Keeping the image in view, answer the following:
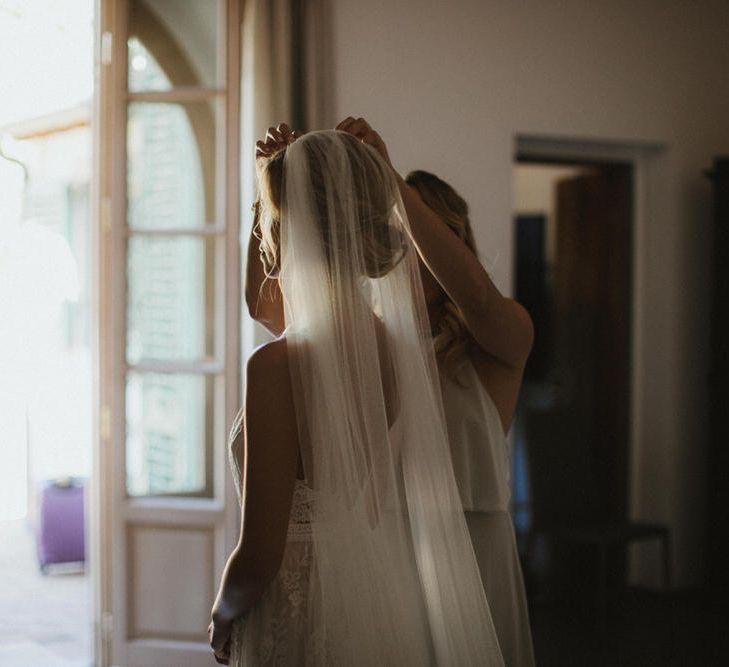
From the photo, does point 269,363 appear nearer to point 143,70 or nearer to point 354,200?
point 354,200

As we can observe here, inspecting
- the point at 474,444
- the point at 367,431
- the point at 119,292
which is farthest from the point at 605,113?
the point at 367,431

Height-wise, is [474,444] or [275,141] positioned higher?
[275,141]

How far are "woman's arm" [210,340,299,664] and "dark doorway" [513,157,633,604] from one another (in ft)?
10.1

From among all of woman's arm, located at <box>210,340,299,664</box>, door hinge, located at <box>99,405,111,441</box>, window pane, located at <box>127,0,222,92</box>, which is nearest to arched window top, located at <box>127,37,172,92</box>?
window pane, located at <box>127,0,222,92</box>

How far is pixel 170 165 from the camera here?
3664 mm

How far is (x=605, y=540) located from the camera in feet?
13.6

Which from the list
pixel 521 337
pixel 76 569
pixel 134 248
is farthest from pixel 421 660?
pixel 76 569

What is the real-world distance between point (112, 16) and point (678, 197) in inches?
110

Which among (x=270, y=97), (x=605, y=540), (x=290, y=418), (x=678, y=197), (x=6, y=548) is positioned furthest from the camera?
(x=6, y=548)

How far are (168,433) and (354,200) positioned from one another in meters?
2.39

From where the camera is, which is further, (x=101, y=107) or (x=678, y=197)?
(x=678, y=197)

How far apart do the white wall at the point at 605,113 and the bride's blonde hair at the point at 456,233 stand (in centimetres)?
188

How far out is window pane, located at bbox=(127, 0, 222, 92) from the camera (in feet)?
11.9

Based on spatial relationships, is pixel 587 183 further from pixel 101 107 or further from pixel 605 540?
pixel 101 107
